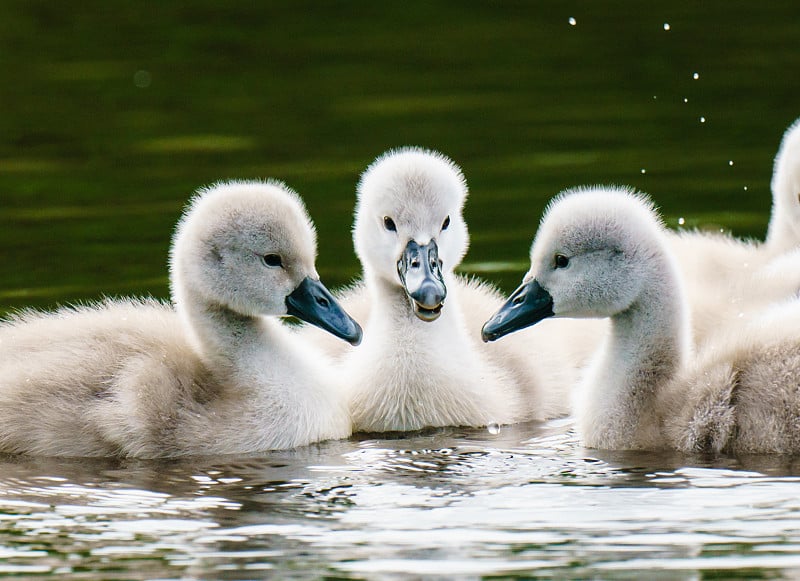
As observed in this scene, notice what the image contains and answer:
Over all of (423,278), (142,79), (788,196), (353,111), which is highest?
(142,79)

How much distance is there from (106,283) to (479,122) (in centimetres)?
463

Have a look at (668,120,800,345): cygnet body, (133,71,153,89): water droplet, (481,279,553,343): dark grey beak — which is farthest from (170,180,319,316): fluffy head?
(133,71,153,89): water droplet

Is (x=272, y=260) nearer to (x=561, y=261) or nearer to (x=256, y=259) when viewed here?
(x=256, y=259)

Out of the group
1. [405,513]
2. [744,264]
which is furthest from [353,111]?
[405,513]

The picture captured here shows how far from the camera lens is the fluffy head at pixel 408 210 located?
383 inches

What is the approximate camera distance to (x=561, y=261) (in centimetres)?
912

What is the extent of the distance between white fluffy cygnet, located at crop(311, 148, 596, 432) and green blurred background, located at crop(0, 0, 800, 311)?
6.33 feet

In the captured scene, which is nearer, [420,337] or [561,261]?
[561,261]

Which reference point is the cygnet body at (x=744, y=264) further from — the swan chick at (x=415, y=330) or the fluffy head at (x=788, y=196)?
the swan chick at (x=415, y=330)

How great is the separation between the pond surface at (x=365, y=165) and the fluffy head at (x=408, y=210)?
89cm

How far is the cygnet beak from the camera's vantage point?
30.8ft

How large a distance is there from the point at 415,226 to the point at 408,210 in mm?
84

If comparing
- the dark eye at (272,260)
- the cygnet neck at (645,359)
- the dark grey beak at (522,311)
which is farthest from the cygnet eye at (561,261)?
the dark eye at (272,260)

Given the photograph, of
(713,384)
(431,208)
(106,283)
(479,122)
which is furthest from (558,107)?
(713,384)
